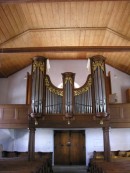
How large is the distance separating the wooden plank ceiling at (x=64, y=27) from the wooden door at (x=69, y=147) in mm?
4933

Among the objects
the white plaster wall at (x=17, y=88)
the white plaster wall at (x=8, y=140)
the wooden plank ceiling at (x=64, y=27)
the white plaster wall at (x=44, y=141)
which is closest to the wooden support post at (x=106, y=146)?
the wooden plank ceiling at (x=64, y=27)

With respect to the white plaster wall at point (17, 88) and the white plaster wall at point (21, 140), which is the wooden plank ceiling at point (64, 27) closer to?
the white plaster wall at point (17, 88)

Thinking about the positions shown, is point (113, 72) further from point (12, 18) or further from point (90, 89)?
point (12, 18)

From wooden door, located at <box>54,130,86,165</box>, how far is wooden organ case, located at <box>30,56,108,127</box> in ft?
9.88

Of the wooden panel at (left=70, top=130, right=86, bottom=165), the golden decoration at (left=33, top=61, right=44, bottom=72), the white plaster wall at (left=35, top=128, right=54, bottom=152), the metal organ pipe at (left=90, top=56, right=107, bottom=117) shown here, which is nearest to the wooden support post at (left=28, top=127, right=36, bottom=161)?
the white plaster wall at (left=35, top=128, right=54, bottom=152)

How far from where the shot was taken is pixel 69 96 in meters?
9.84

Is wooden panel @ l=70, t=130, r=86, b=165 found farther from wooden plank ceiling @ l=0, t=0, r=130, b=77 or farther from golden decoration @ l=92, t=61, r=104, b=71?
wooden plank ceiling @ l=0, t=0, r=130, b=77

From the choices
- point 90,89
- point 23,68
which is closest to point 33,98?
point 90,89

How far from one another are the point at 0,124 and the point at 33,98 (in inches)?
76.6

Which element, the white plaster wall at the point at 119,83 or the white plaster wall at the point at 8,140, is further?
the white plaster wall at the point at 119,83

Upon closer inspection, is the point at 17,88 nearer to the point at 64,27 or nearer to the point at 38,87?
the point at 38,87

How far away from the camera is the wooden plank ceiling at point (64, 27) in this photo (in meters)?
7.79

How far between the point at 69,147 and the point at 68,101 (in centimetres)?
384

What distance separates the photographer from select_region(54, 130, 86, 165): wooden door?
39.7ft
